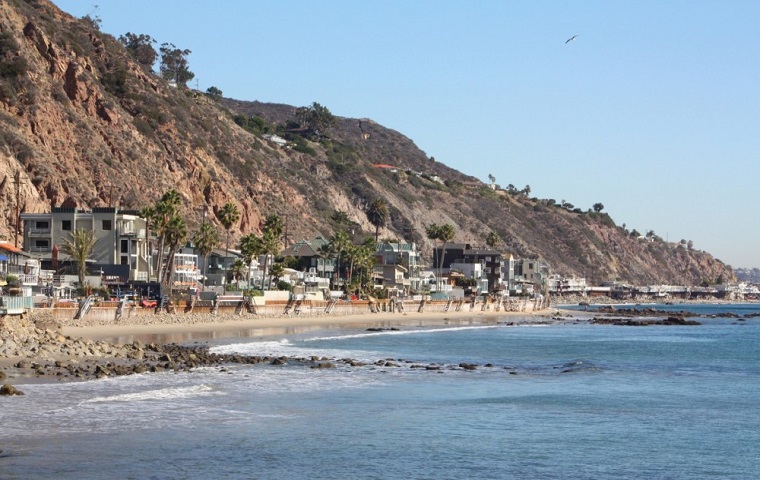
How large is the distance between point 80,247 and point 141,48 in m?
121

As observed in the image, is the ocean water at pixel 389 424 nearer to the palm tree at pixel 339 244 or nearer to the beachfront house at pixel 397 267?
the palm tree at pixel 339 244

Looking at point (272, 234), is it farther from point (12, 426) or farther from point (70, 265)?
point (12, 426)

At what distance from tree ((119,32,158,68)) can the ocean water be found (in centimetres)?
14798

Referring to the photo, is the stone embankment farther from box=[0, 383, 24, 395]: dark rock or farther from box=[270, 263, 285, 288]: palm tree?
box=[270, 263, 285, 288]: palm tree

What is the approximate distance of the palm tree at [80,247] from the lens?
7906cm

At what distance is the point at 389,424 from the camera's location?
32.4 metres

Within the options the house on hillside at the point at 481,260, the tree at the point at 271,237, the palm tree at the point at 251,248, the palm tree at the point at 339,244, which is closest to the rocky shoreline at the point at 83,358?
the palm tree at the point at 251,248

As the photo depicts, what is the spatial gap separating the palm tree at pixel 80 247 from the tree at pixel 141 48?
354ft

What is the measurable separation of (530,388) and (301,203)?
11210 cm

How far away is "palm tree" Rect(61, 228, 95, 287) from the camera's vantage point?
79.1 m

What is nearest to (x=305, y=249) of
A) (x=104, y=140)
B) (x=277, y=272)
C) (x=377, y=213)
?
(x=277, y=272)

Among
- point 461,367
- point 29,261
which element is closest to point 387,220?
point 29,261

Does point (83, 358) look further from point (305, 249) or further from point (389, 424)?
point (305, 249)

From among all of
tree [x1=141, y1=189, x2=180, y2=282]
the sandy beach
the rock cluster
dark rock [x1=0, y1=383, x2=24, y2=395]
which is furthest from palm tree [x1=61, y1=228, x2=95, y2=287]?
dark rock [x1=0, y1=383, x2=24, y2=395]
